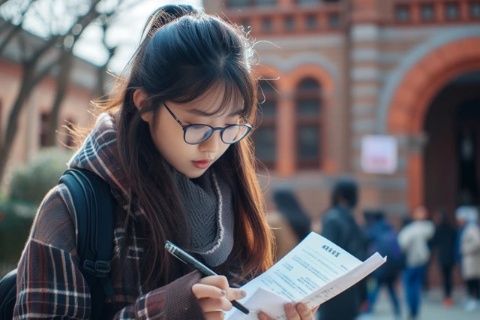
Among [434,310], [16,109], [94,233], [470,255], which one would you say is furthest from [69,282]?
[470,255]

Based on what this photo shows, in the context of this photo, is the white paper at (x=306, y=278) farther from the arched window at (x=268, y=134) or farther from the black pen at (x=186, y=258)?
the arched window at (x=268, y=134)

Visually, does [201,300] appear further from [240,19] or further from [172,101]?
[240,19]

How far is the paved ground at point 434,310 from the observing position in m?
12.6

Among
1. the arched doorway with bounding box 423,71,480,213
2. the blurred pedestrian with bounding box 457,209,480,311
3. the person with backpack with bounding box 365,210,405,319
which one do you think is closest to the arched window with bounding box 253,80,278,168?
the arched doorway with bounding box 423,71,480,213

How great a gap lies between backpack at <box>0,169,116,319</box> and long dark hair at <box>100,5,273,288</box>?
9 centimetres

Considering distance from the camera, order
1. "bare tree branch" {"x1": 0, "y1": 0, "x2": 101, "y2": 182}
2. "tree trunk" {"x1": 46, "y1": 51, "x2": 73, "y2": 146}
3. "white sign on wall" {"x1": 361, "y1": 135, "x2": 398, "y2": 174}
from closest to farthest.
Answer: "bare tree branch" {"x1": 0, "y1": 0, "x2": 101, "y2": 182} < "tree trunk" {"x1": 46, "y1": 51, "x2": 73, "y2": 146} < "white sign on wall" {"x1": 361, "y1": 135, "x2": 398, "y2": 174}

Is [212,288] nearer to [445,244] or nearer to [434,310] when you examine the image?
[434,310]

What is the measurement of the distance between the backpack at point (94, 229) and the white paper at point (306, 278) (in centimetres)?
35

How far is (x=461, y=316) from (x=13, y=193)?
7638 millimetres

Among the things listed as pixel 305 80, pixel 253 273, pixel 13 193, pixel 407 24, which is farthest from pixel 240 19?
pixel 253 273

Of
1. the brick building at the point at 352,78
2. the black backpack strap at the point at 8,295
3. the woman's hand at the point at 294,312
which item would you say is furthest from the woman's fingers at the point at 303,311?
the brick building at the point at 352,78

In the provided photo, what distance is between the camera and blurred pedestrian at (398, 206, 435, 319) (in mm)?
11461

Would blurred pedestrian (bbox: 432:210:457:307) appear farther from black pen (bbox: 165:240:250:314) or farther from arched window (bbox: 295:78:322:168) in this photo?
black pen (bbox: 165:240:250:314)

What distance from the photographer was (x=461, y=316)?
12.7 meters
